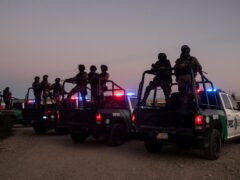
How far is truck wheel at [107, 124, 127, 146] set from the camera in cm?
1081

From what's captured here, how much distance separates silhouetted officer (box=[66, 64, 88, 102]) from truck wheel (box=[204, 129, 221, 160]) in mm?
4861

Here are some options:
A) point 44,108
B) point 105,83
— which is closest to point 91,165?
point 105,83

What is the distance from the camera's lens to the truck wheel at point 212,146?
27.2 feet

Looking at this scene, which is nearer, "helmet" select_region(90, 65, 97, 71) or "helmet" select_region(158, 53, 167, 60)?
"helmet" select_region(158, 53, 167, 60)

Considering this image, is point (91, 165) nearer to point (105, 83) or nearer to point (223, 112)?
point (223, 112)

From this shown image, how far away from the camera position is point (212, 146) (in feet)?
27.5

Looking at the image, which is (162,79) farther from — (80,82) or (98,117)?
(80,82)

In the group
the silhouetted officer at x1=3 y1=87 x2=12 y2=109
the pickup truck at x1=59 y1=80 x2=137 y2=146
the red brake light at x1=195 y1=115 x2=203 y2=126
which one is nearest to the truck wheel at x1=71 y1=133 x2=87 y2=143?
the pickup truck at x1=59 y1=80 x2=137 y2=146

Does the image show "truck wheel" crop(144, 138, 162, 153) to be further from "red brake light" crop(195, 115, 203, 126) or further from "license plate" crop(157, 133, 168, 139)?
"red brake light" crop(195, 115, 203, 126)

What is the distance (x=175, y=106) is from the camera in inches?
362

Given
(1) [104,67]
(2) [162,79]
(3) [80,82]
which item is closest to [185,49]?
(2) [162,79]

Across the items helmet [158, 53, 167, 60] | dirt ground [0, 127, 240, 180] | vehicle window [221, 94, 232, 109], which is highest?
helmet [158, 53, 167, 60]

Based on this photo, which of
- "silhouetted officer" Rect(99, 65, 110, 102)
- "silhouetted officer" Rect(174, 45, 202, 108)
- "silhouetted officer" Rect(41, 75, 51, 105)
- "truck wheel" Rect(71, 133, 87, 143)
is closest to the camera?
"silhouetted officer" Rect(174, 45, 202, 108)

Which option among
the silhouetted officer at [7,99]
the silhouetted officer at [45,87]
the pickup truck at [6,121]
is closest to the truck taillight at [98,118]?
the pickup truck at [6,121]
